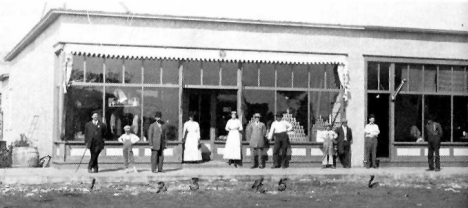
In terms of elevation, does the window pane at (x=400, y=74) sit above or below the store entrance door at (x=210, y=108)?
above

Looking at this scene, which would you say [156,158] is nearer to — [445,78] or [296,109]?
[296,109]

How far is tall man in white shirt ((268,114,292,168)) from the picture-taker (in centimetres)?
2217

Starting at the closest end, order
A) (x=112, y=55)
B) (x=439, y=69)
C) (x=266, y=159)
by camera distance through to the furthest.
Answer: (x=112, y=55), (x=266, y=159), (x=439, y=69)

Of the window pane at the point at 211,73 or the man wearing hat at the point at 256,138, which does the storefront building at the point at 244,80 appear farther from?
the man wearing hat at the point at 256,138

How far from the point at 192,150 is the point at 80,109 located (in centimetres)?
379

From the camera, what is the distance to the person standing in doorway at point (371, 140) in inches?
894

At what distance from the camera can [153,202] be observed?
13.9 m

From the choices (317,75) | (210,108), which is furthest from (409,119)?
(210,108)

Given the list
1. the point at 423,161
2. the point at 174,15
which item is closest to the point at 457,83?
the point at 423,161

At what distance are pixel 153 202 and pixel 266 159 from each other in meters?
9.37

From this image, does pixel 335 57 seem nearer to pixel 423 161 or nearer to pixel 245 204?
pixel 423 161

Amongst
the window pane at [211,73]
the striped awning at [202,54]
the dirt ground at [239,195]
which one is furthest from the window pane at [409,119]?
the window pane at [211,73]

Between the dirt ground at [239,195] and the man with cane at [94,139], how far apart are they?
5.37ft

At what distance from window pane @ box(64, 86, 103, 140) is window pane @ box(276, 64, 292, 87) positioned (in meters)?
5.91
